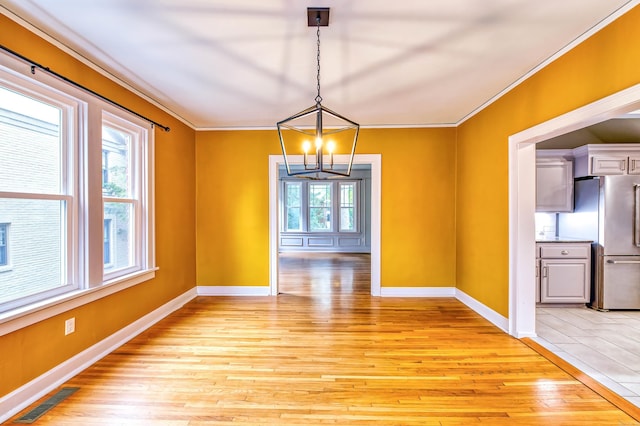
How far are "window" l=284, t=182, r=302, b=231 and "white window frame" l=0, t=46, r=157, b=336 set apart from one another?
638 cm

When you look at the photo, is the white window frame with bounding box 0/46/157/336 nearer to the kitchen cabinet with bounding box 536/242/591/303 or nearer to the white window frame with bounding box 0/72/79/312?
the white window frame with bounding box 0/72/79/312

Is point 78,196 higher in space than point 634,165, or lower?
lower

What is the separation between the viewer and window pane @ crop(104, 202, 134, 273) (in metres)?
2.83

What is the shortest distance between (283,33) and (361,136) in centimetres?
247

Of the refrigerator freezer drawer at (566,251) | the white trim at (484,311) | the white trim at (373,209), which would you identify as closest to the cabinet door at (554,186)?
the refrigerator freezer drawer at (566,251)

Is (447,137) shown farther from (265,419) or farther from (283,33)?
(265,419)

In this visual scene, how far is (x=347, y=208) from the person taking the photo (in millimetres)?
9102

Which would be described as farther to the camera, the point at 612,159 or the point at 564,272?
the point at 564,272

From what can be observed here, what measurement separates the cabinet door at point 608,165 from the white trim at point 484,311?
221cm

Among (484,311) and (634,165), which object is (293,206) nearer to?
(484,311)

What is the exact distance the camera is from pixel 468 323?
3305 mm

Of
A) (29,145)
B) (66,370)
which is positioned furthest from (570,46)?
(66,370)

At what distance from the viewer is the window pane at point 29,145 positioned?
6.13ft

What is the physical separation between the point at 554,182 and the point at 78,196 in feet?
18.1
